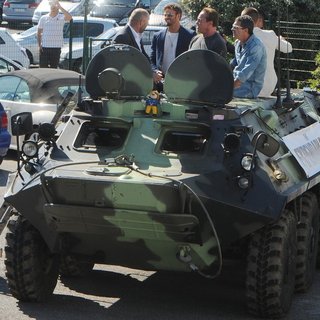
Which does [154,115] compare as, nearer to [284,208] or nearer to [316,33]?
[284,208]

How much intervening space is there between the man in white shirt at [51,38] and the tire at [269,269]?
41.1 ft

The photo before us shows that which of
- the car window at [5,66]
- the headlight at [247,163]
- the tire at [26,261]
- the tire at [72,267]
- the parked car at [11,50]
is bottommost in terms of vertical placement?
the parked car at [11,50]

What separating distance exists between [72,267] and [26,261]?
1044mm

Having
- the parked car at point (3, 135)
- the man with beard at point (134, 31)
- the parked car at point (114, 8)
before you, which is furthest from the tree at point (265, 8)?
the parked car at point (114, 8)

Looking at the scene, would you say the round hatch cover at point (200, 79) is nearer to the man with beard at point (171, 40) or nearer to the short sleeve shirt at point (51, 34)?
the man with beard at point (171, 40)

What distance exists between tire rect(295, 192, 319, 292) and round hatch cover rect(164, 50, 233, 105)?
1.14m

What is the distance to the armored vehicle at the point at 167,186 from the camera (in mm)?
7379

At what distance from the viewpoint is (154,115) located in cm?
825

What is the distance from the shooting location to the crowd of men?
949 cm

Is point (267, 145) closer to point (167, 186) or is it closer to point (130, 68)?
point (167, 186)

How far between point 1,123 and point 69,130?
18.8ft

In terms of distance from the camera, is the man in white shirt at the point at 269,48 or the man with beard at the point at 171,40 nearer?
the man in white shirt at the point at 269,48

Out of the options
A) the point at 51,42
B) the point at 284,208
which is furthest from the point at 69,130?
the point at 51,42

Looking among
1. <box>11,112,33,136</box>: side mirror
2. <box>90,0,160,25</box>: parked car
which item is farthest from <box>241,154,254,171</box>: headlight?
<box>90,0,160,25</box>: parked car
